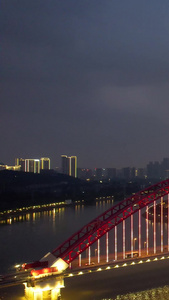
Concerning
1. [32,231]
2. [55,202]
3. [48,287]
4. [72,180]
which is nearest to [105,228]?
[48,287]

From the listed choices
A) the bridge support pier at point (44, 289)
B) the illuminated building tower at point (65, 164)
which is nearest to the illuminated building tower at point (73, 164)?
the illuminated building tower at point (65, 164)

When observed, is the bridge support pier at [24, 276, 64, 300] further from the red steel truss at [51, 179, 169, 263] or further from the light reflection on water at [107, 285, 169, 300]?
the light reflection on water at [107, 285, 169, 300]

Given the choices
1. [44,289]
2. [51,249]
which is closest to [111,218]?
[44,289]

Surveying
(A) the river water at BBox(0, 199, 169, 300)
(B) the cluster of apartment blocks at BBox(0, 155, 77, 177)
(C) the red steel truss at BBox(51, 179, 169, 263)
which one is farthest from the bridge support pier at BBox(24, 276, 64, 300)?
(B) the cluster of apartment blocks at BBox(0, 155, 77, 177)

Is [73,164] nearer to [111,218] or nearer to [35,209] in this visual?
[35,209]

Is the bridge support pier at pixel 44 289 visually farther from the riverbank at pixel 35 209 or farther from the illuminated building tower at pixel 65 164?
the illuminated building tower at pixel 65 164

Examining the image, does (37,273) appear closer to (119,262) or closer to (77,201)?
(119,262)

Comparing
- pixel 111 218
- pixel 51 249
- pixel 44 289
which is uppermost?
pixel 111 218
